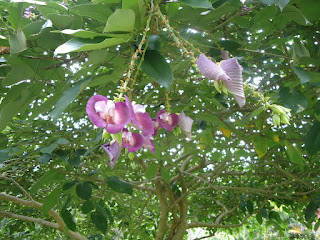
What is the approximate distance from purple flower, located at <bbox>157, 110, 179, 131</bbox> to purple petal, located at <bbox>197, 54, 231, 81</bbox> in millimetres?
286

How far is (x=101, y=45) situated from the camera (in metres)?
0.49

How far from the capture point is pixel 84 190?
1.56 metres

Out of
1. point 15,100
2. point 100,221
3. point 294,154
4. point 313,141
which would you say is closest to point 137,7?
point 15,100

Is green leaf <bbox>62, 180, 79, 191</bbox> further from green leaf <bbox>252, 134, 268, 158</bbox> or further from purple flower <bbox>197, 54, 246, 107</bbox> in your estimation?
purple flower <bbox>197, 54, 246, 107</bbox>

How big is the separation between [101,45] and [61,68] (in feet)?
1.29

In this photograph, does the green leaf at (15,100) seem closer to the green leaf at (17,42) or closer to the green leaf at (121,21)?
the green leaf at (17,42)

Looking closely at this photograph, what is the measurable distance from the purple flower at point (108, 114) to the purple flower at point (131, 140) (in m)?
0.12

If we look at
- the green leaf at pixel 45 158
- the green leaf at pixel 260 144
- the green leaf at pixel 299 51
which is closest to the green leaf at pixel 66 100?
the green leaf at pixel 299 51

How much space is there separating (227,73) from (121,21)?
0.21 meters

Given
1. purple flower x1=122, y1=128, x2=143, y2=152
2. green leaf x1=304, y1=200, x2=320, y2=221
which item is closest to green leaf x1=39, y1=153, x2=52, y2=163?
purple flower x1=122, y1=128, x2=143, y2=152

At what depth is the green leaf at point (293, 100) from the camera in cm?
88

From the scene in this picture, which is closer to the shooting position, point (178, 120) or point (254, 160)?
point (178, 120)

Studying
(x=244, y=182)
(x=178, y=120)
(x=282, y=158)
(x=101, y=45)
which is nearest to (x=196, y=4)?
(x=101, y=45)

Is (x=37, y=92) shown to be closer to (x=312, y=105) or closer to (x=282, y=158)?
(x=312, y=105)
